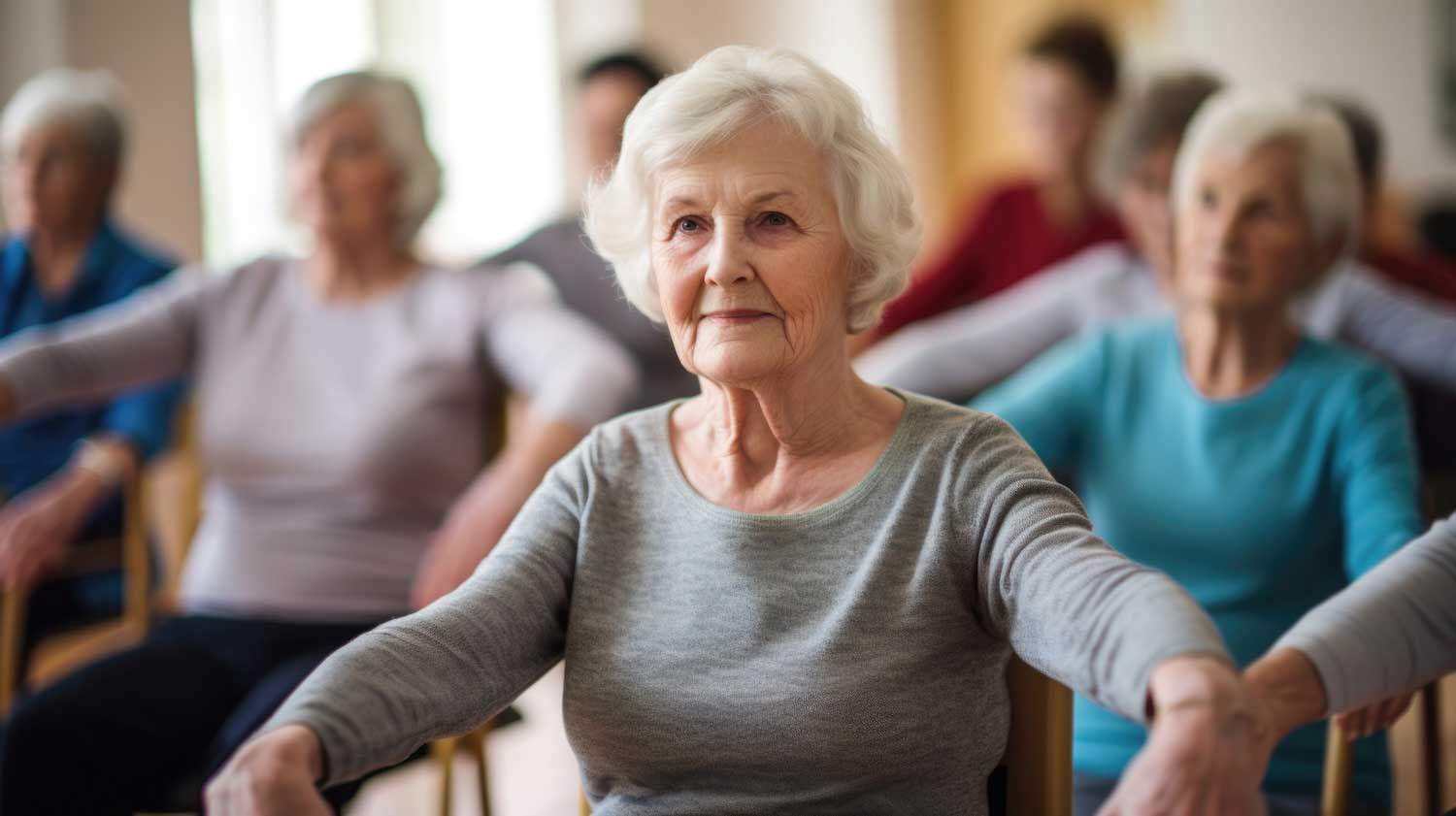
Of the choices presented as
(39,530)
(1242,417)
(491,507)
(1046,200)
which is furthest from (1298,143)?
(39,530)

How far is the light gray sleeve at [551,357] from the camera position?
176 centimetres

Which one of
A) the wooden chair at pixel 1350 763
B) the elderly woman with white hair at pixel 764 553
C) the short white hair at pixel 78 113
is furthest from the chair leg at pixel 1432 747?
the short white hair at pixel 78 113

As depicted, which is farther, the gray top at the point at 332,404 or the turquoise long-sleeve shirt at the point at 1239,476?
the gray top at the point at 332,404

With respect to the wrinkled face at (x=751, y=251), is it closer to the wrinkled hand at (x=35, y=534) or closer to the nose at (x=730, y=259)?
the nose at (x=730, y=259)

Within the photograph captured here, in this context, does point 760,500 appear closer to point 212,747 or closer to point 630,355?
point 212,747

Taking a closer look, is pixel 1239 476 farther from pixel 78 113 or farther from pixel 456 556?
pixel 78 113

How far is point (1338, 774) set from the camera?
1.35 metres

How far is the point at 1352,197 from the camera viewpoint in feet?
5.49

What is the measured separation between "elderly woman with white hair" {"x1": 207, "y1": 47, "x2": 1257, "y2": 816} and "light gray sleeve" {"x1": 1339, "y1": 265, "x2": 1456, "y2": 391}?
1075mm

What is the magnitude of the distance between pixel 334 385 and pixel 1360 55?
5655mm

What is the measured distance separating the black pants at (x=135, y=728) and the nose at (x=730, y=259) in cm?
79

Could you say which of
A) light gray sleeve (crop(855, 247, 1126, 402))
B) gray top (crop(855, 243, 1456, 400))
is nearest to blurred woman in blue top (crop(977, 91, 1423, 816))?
gray top (crop(855, 243, 1456, 400))

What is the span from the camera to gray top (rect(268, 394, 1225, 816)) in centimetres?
105

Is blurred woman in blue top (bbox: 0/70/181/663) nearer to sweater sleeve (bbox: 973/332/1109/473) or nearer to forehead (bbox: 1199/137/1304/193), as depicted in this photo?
sweater sleeve (bbox: 973/332/1109/473)
